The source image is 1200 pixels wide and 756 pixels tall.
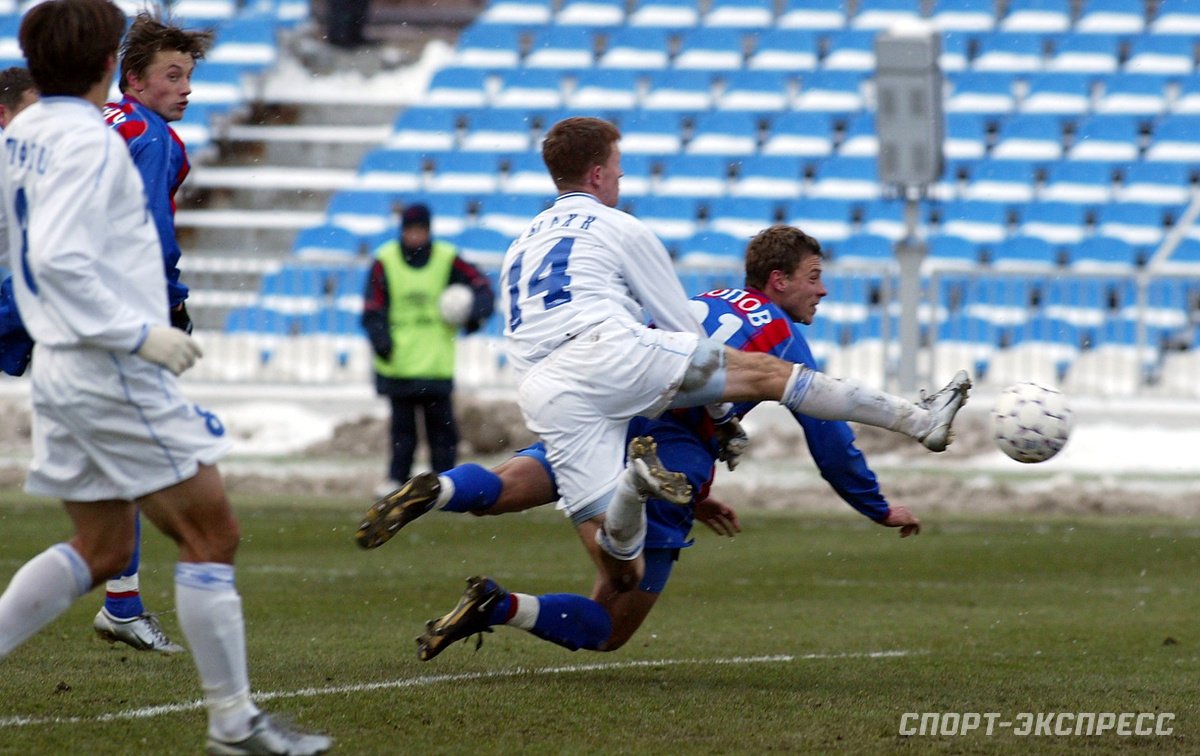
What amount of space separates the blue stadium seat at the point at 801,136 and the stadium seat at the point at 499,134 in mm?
3188

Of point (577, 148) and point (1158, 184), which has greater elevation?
point (577, 148)

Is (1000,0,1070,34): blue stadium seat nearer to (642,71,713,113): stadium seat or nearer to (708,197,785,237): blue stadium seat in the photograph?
(642,71,713,113): stadium seat

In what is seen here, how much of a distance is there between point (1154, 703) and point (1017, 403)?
45.0 inches

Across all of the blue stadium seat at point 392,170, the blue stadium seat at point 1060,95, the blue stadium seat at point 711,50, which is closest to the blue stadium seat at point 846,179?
the blue stadium seat at point 1060,95

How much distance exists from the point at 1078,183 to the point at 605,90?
6.20 meters

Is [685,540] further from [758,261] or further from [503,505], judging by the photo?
[758,261]

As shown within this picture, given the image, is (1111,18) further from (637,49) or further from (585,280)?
(585,280)

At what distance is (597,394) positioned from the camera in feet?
17.3

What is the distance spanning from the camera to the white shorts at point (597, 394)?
5199mm

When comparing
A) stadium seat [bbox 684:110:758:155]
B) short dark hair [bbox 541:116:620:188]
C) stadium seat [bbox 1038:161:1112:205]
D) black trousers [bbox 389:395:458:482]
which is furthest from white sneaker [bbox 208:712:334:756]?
stadium seat [bbox 684:110:758:155]

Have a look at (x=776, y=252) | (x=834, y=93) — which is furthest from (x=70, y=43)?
(x=834, y=93)

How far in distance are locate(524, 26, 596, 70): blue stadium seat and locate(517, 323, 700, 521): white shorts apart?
59.6 feet

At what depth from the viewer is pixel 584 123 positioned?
18.1ft

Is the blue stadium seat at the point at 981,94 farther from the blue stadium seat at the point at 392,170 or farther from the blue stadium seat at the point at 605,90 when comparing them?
the blue stadium seat at the point at 392,170
